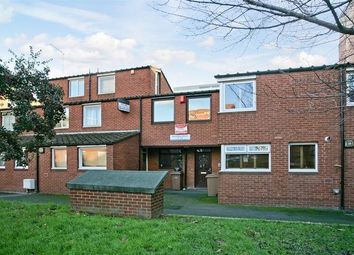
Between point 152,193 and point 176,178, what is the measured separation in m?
11.6

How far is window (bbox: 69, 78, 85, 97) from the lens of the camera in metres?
28.5

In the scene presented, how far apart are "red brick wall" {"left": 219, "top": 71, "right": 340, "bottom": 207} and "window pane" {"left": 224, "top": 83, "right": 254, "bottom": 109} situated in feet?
1.16

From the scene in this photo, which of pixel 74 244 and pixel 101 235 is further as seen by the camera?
pixel 101 235

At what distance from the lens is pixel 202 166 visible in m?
20.6

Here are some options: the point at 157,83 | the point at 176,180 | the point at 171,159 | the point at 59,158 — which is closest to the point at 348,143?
the point at 176,180

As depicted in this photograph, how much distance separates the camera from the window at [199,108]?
730 inches

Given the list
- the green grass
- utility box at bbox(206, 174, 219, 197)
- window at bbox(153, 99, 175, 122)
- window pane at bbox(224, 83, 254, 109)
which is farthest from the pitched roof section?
the green grass

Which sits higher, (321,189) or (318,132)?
(318,132)

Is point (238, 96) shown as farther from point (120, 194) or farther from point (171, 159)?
point (171, 159)

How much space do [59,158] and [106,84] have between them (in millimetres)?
9705

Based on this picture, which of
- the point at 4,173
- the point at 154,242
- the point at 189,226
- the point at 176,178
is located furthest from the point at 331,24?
the point at 4,173

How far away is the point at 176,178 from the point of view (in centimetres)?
2039

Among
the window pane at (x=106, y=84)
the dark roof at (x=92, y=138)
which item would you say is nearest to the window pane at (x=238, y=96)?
the dark roof at (x=92, y=138)

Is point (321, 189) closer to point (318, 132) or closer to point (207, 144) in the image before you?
point (318, 132)
